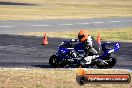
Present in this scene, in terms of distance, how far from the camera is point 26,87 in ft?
41.2

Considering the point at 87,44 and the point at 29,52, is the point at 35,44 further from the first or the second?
the point at 87,44

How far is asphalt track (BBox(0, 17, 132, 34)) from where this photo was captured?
111 feet

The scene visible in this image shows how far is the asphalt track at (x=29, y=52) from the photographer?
59.9ft

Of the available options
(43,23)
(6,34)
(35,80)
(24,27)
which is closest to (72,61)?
(35,80)

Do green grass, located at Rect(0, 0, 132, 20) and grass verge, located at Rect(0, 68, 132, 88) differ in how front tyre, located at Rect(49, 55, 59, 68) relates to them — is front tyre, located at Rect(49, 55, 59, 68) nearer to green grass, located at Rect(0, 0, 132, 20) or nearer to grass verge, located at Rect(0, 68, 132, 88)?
grass verge, located at Rect(0, 68, 132, 88)

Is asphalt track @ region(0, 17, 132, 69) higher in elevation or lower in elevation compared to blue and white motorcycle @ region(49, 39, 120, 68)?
lower

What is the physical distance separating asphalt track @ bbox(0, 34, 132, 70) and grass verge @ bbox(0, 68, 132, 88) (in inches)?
90.2

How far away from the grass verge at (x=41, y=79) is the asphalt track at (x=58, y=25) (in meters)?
Result: 16.6

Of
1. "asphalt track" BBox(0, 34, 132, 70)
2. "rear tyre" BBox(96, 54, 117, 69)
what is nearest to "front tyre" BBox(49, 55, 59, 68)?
"asphalt track" BBox(0, 34, 132, 70)

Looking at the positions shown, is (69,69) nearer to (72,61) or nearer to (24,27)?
(72,61)

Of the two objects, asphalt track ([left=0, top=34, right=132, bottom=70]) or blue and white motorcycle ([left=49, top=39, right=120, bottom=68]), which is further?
asphalt track ([left=0, top=34, right=132, bottom=70])

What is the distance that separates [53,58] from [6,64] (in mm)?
1902

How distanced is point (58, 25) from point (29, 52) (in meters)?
16.5

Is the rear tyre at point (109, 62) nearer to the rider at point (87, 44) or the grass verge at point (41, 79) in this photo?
the rider at point (87, 44)
